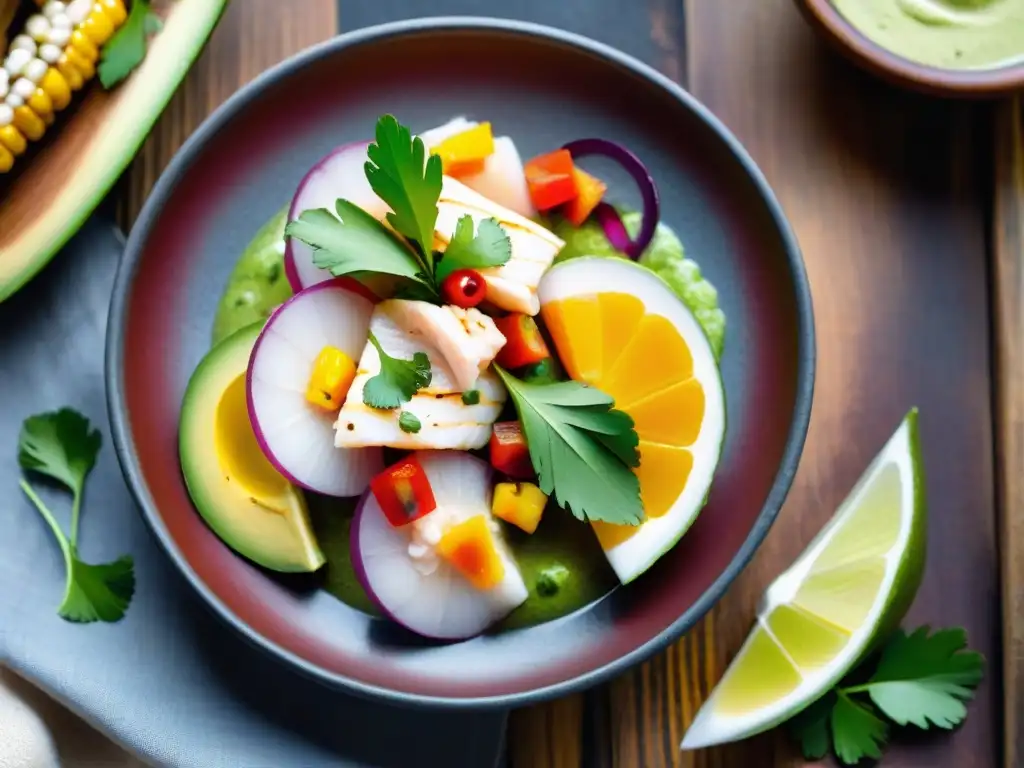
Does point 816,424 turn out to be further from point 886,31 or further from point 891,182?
point 886,31

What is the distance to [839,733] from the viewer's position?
2.18m

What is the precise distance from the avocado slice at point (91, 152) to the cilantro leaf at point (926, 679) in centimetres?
198

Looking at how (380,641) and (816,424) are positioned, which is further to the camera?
(816,424)

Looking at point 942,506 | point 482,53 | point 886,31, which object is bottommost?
point 942,506

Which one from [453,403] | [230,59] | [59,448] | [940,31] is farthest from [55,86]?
[940,31]

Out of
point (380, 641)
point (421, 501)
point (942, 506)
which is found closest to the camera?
point (421, 501)

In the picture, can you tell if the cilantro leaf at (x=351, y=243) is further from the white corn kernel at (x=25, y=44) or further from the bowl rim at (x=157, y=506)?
the white corn kernel at (x=25, y=44)

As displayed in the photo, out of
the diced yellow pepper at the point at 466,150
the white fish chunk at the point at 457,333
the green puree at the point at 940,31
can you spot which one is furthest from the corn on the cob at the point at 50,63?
the green puree at the point at 940,31

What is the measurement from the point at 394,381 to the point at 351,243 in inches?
11.3

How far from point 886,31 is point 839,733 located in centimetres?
160

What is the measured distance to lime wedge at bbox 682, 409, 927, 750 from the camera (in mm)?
2115

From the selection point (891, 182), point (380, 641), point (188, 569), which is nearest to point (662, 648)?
point (380, 641)

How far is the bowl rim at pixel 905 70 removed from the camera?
2.25m

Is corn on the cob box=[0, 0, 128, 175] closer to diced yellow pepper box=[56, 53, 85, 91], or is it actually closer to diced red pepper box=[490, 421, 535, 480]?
diced yellow pepper box=[56, 53, 85, 91]
